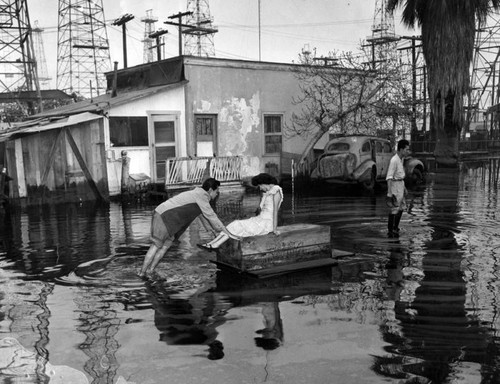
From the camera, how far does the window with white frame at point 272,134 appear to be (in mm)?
22344

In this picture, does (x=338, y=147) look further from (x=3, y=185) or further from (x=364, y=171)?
(x=3, y=185)

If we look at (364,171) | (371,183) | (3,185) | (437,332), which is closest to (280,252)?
(437,332)

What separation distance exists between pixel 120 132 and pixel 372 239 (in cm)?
1097

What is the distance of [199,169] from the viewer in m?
18.8

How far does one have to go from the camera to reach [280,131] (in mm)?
22781

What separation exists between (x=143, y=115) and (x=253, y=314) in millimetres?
13872

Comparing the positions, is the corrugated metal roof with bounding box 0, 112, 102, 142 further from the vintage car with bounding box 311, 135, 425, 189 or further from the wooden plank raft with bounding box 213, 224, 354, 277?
the wooden plank raft with bounding box 213, 224, 354, 277

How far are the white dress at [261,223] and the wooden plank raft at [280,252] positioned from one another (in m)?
0.14

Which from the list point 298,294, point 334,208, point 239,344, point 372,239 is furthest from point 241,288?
point 334,208

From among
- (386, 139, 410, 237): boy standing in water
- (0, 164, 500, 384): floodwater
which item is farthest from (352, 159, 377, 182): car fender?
(386, 139, 410, 237): boy standing in water

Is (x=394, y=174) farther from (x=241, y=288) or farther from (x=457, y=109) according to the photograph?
(x=457, y=109)

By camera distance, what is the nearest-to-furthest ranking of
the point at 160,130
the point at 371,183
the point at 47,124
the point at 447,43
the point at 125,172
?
the point at 47,124, the point at 125,172, the point at 371,183, the point at 160,130, the point at 447,43

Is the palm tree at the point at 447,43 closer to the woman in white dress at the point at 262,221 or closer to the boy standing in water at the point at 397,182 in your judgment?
the boy standing in water at the point at 397,182

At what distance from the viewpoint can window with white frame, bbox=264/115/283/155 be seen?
73.3ft
